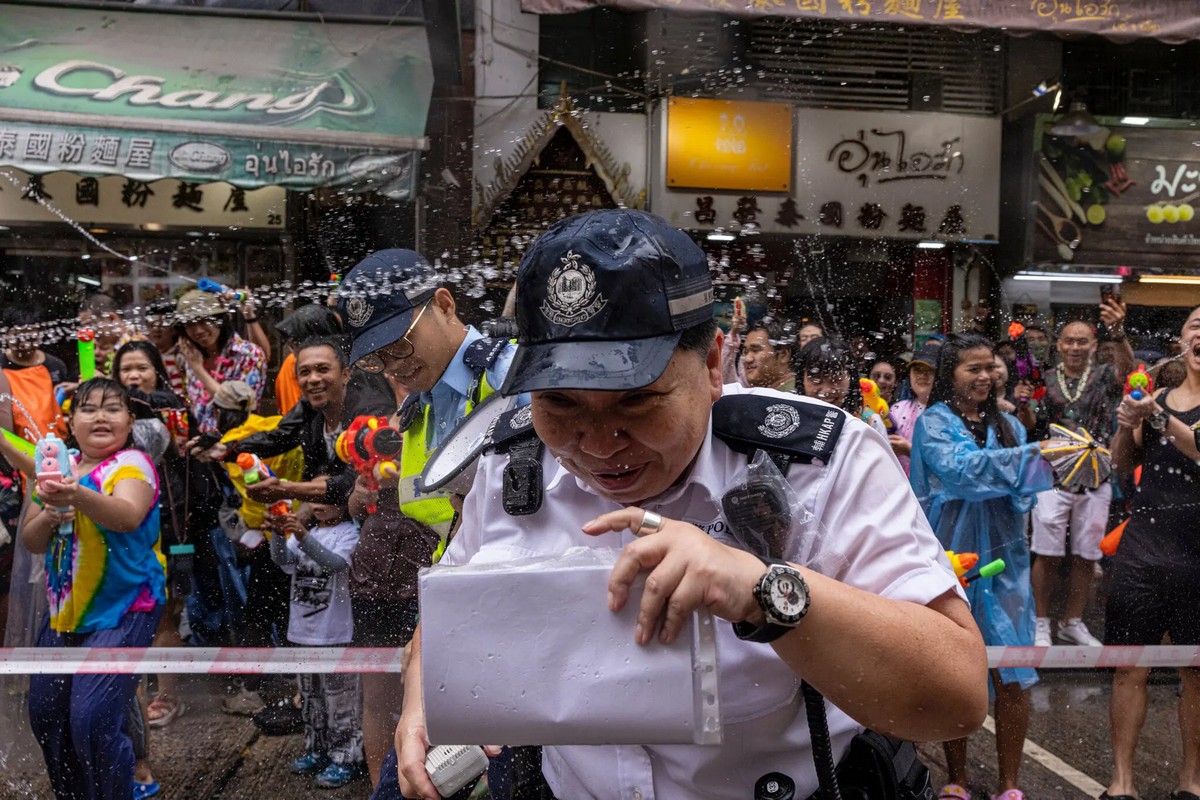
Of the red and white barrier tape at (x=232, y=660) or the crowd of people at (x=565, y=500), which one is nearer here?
the crowd of people at (x=565, y=500)

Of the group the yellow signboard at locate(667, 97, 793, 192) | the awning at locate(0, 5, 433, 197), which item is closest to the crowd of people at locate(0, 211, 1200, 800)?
the awning at locate(0, 5, 433, 197)

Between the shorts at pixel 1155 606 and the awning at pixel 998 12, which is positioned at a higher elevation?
the awning at pixel 998 12

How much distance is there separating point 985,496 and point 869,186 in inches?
244

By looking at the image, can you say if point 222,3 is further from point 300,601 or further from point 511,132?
point 300,601

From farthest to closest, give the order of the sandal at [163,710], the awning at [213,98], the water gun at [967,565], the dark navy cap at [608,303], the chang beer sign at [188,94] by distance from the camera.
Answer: the chang beer sign at [188,94] < the awning at [213,98] < the sandal at [163,710] < the water gun at [967,565] < the dark navy cap at [608,303]

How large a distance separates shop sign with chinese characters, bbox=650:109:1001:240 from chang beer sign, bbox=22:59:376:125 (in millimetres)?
3288

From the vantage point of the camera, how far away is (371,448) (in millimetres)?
4020

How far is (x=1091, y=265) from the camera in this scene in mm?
10453

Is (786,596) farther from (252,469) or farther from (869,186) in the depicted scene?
(869,186)

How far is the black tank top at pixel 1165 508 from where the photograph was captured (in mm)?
4332

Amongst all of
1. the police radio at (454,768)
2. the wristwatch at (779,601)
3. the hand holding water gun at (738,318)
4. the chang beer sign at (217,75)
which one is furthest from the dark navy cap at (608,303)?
the chang beer sign at (217,75)

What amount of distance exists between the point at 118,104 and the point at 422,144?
2.23 m

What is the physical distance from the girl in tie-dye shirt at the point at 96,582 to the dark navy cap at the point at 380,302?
1365mm

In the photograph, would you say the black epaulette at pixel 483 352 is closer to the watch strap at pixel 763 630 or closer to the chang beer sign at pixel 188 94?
the watch strap at pixel 763 630
